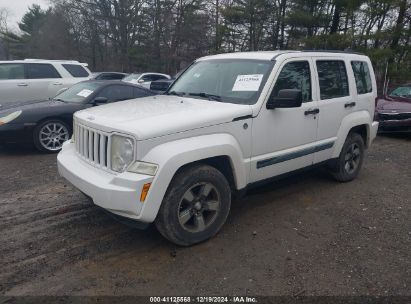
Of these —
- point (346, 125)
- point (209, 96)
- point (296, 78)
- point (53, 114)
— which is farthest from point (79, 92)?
point (346, 125)

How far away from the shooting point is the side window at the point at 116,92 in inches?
292

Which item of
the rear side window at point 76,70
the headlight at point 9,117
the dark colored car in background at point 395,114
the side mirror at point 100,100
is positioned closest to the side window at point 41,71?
the rear side window at point 76,70

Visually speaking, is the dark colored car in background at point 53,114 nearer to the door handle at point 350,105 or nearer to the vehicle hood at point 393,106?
the door handle at point 350,105

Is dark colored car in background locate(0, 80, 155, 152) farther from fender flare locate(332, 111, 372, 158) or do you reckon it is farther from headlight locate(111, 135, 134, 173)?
fender flare locate(332, 111, 372, 158)

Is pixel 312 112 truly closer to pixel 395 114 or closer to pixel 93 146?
pixel 93 146

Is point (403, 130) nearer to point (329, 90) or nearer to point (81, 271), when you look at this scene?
point (329, 90)

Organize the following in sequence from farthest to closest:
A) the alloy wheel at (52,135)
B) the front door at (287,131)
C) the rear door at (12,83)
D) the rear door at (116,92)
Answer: the rear door at (12,83)
the rear door at (116,92)
the alloy wheel at (52,135)
the front door at (287,131)

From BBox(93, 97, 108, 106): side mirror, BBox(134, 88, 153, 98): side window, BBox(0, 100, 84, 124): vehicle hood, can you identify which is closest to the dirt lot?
BBox(0, 100, 84, 124): vehicle hood

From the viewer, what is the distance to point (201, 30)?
31.8 meters

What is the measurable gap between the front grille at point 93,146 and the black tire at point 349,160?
341 centimetres

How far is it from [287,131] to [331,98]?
1.04 meters

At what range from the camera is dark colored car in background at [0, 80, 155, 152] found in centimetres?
648

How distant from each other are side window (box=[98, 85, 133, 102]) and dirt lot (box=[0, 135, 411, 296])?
278cm

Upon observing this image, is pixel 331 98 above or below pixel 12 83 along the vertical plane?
above
